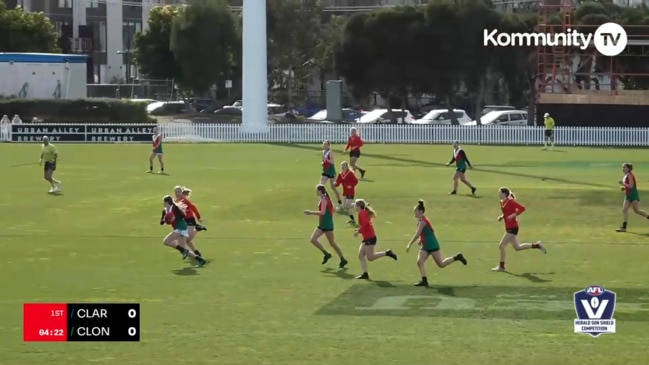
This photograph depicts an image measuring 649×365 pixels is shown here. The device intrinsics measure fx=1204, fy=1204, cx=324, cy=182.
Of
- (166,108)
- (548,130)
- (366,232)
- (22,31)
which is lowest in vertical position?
(366,232)

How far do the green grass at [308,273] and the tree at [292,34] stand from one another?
40.2 meters

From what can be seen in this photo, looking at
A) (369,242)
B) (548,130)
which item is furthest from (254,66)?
(369,242)

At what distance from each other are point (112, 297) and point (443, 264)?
217 inches

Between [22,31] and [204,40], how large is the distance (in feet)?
46.3

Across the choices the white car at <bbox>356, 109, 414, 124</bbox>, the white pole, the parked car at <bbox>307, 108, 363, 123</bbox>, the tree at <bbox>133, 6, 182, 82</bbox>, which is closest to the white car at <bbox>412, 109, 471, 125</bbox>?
the white car at <bbox>356, 109, 414, 124</bbox>

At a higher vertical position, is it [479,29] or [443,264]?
[479,29]

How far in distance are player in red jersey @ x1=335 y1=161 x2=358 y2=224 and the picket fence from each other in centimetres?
2980

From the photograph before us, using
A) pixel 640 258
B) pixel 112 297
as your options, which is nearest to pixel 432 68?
pixel 640 258

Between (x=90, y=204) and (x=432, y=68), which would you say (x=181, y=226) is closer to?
(x=90, y=204)

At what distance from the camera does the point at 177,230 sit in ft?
73.3

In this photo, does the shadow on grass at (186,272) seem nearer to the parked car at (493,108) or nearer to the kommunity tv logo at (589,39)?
the kommunity tv logo at (589,39)

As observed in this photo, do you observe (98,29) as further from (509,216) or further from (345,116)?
(509,216)

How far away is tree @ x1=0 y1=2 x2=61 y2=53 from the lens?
83.4 metres

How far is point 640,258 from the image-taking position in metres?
23.4
